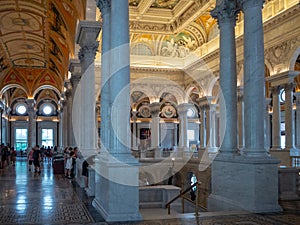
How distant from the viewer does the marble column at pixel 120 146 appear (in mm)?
6578

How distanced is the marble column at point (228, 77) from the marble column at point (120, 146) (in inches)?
103

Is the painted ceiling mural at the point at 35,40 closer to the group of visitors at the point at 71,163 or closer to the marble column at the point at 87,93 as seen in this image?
the marble column at the point at 87,93

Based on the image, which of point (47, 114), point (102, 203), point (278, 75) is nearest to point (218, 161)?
point (102, 203)

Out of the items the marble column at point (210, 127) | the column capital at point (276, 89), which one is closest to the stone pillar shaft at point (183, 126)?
the marble column at point (210, 127)

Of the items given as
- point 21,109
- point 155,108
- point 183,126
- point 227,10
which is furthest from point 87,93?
point 21,109

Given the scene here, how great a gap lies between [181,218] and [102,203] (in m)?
1.56

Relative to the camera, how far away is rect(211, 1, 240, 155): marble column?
8484 millimetres

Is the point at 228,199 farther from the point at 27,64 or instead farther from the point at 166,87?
the point at 27,64

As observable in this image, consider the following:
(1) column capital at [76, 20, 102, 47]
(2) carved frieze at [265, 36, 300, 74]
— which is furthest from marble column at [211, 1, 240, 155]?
(2) carved frieze at [265, 36, 300, 74]

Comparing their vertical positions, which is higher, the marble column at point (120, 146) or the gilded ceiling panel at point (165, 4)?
the gilded ceiling panel at point (165, 4)

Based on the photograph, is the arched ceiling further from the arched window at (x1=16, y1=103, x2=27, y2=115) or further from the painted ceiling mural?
the arched window at (x1=16, y1=103, x2=27, y2=115)

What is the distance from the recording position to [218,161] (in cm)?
862

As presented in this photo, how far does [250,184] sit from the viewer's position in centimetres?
745

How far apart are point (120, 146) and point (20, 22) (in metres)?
14.0
